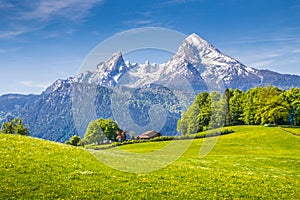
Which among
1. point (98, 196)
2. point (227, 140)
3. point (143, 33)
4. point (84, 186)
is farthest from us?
point (227, 140)

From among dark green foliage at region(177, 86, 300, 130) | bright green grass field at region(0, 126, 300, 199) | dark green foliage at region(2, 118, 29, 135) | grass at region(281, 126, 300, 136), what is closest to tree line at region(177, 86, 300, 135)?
dark green foliage at region(177, 86, 300, 130)

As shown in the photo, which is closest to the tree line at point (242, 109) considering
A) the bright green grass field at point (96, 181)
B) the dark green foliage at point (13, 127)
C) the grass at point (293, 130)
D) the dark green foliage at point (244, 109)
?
the dark green foliage at point (244, 109)

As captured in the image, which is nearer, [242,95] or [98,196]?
[98,196]

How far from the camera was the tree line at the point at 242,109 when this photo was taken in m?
117

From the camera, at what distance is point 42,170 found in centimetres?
2370

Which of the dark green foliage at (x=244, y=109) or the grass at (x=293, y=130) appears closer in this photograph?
the grass at (x=293, y=130)

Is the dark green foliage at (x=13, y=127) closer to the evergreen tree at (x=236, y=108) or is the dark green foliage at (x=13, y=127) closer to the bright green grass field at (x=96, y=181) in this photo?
the evergreen tree at (x=236, y=108)

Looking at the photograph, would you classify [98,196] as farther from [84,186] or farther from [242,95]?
[242,95]

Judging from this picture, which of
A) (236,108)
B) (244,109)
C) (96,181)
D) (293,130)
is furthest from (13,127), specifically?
(96,181)

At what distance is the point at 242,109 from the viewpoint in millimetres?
133750

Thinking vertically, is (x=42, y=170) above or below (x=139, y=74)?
below

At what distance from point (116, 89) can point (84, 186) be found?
1086 cm

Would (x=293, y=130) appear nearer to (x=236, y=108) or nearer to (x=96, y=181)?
(x=236, y=108)

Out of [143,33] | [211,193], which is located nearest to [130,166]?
[211,193]
